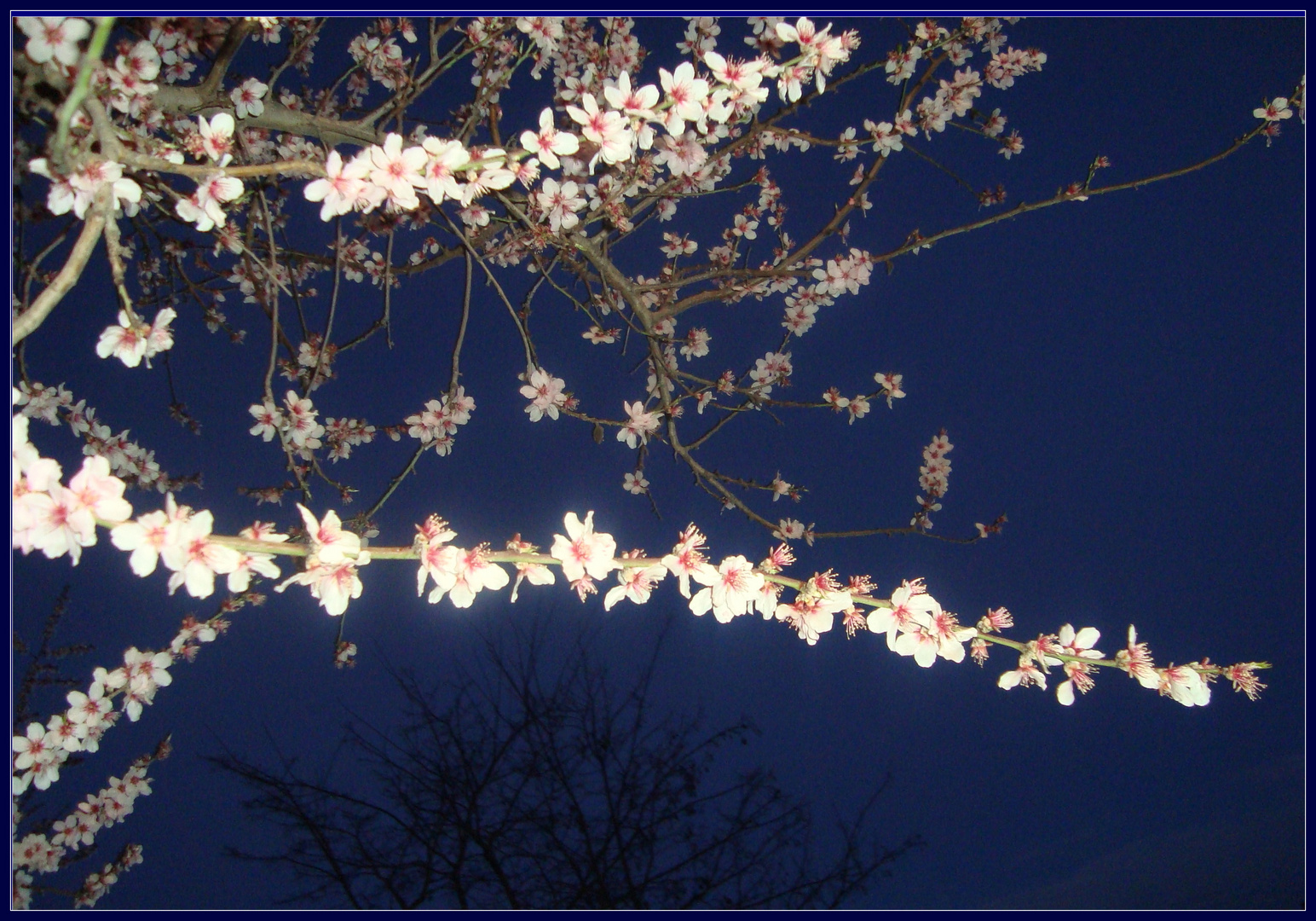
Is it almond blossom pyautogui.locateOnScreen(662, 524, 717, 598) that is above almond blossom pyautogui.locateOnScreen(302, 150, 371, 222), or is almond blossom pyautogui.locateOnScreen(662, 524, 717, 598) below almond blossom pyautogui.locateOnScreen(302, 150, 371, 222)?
below

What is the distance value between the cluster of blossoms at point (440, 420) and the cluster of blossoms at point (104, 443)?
86 cm

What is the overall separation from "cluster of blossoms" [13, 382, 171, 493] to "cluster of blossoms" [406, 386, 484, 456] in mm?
864

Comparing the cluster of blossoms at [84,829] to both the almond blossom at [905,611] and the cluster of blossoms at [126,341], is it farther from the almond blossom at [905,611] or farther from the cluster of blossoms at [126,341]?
the almond blossom at [905,611]

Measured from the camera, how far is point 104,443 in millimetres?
2492

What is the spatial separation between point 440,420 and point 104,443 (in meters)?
1.19

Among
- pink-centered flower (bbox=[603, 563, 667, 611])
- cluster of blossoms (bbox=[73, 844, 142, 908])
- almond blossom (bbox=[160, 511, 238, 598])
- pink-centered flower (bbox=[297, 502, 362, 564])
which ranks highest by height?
pink-centered flower (bbox=[603, 563, 667, 611])

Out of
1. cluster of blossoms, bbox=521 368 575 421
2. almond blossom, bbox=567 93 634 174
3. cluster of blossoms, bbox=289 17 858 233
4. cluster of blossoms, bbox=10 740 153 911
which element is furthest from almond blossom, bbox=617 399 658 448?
cluster of blossoms, bbox=10 740 153 911

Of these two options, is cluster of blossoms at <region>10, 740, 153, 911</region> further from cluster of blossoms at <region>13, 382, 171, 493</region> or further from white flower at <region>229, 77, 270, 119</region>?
white flower at <region>229, 77, 270, 119</region>

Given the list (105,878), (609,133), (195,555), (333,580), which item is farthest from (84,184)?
(105,878)

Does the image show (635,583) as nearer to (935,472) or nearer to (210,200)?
(210,200)

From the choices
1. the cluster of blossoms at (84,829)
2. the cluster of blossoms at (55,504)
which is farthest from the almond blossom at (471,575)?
the cluster of blossoms at (84,829)

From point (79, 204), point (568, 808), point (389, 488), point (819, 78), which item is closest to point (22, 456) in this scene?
point (79, 204)

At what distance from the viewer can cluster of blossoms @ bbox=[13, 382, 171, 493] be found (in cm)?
238

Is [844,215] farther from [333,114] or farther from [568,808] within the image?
[568,808]
